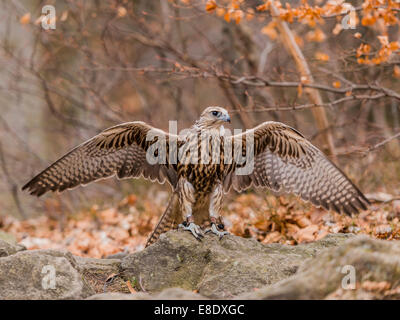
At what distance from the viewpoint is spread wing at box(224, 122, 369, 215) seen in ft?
15.1

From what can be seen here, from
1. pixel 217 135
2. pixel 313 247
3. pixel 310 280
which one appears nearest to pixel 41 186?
pixel 217 135

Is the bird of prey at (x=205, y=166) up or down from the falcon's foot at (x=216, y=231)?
up

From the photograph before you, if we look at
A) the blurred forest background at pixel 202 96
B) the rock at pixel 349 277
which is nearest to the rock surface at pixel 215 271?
the rock at pixel 349 277

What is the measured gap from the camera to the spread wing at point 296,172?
4.61m

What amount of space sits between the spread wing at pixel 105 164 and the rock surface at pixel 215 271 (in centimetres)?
87

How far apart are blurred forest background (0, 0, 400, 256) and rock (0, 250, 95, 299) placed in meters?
2.47

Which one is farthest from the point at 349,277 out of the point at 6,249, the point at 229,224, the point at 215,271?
the point at 229,224

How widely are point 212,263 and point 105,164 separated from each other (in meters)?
1.83

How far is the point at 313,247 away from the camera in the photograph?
4.09m

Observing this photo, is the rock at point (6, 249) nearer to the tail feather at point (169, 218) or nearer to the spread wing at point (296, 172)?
the tail feather at point (169, 218)

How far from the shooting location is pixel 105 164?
5008 mm

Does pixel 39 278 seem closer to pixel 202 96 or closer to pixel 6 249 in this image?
pixel 6 249

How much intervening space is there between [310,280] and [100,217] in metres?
5.59
